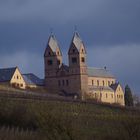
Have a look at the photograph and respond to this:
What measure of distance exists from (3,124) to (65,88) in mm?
84450

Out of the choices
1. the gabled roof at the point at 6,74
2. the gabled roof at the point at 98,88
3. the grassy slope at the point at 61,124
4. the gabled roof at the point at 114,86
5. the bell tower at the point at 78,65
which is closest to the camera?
the grassy slope at the point at 61,124

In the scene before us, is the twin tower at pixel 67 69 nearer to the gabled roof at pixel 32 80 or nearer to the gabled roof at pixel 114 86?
the gabled roof at pixel 32 80

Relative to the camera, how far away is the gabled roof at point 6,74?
12708 centimetres

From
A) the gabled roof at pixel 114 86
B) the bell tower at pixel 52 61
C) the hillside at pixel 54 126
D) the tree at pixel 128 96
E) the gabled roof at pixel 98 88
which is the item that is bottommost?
the hillside at pixel 54 126

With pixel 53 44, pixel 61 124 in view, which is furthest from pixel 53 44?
pixel 61 124

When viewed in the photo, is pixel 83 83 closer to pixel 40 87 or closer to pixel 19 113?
pixel 40 87

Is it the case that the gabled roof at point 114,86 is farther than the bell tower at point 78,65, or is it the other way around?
the gabled roof at point 114,86

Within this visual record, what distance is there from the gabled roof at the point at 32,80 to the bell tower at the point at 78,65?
20.5 ft

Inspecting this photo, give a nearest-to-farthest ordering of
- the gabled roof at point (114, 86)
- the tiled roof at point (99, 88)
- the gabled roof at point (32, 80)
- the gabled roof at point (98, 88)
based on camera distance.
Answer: the gabled roof at point (32, 80)
the gabled roof at point (98, 88)
the tiled roof at point (99, 88)
the gabled roof at point (114, 86)

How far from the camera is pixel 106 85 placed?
160125 millimetres

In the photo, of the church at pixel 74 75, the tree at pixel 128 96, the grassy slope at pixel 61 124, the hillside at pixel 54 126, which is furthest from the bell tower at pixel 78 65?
the hillside at pixel 54 126

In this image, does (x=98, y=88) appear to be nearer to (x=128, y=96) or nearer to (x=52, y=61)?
(x=128, y=96)

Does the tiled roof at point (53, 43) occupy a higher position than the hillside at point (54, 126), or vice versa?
the tiled roof at point (53, 43)

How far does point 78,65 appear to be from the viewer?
143 meters
